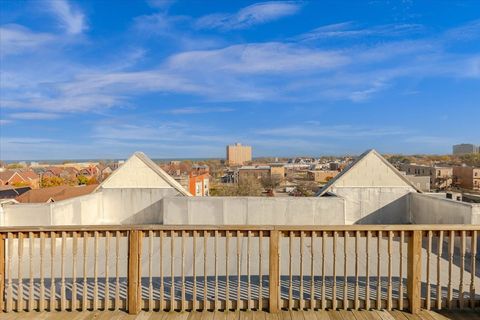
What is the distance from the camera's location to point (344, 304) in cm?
288

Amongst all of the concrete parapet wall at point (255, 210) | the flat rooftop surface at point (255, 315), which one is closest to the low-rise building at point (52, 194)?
the concrete parapet wall at point (255, 210)

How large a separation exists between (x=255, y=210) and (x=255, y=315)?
4.55 m

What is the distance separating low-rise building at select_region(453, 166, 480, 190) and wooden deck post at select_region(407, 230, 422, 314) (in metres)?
48.8

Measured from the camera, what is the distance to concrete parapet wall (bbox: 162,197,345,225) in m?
7.27

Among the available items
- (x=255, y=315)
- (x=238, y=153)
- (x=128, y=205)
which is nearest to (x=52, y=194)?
(x=128, y=205)

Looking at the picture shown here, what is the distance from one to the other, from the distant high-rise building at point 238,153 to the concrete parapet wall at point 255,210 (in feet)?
288

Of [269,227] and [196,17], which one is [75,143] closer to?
[196,17]

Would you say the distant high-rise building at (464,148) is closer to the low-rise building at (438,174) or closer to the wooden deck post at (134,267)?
the low-rise building at (438,174)

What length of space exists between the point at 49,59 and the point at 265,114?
88.5ft

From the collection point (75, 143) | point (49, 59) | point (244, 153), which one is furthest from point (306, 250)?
point (244, 153)

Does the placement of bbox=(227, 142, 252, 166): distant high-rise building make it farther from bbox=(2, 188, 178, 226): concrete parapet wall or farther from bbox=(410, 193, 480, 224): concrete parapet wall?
bbox=(410, 193, 480, 224): concrete parapet wall

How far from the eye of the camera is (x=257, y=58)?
18406 millimetres

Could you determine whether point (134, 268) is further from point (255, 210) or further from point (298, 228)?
point (255, 210)

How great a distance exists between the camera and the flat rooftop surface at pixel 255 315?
273 cm
